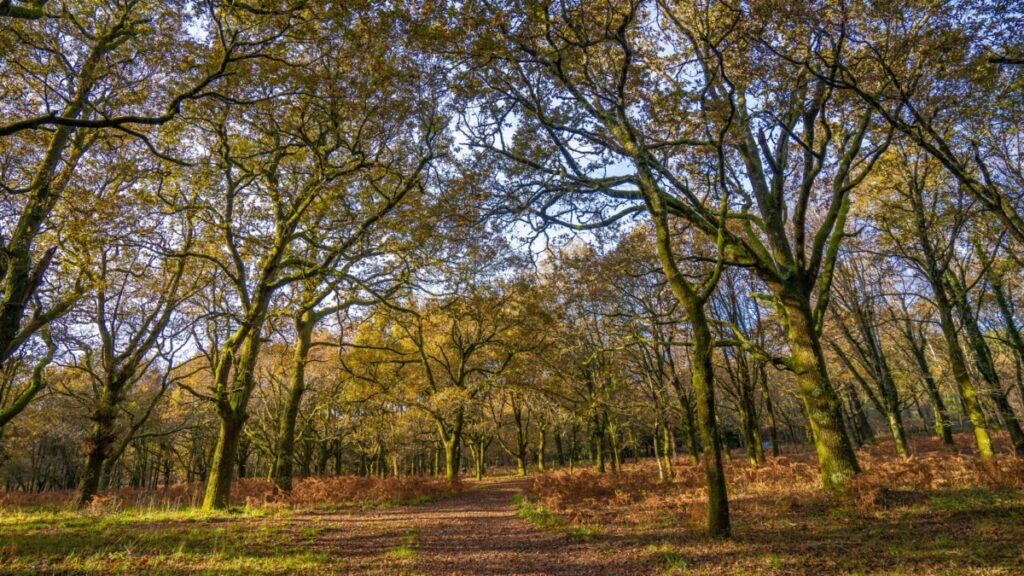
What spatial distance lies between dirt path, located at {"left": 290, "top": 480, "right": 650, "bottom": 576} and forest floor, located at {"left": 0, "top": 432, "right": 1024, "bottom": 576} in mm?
36

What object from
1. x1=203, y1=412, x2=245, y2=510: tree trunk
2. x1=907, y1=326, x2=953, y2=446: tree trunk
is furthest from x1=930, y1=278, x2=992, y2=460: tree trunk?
x1=203, y1=412, x2=245, y2=510: tree trunk

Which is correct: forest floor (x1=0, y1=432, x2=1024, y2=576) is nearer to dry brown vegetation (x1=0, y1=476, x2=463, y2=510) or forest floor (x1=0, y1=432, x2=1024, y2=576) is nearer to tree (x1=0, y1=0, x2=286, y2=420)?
dry brown vegetation (x1=0, y1=476, x2=463, y2=510)

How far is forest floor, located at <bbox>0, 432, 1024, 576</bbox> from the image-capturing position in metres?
4.87

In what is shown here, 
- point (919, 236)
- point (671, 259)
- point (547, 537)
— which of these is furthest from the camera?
point (919, 236)

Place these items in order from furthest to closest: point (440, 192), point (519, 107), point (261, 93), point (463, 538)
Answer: point (440, 192) → point (519, 107) → point (261, 93) → point (463, 538)

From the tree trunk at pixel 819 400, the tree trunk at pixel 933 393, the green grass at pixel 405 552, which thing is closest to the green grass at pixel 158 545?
the green grass at pixel 405 552

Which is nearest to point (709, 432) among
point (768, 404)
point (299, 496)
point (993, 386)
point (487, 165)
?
point (487, 165)

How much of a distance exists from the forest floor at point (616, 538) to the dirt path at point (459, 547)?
0.12ft

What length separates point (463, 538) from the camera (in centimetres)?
806

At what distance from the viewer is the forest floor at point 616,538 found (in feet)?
16.0

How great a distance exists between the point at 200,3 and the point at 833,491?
13.2 metres

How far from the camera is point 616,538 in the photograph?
6.78m

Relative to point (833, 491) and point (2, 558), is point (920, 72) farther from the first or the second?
point (2, 558)

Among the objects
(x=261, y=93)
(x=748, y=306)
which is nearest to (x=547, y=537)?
(x=261, y=93)
